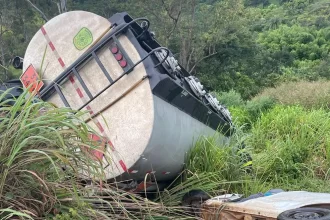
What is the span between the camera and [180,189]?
4219mm

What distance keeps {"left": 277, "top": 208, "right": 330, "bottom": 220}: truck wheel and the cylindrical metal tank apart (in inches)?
44.0

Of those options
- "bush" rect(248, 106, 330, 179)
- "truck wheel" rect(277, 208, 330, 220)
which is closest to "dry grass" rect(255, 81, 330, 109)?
"bush" rect(248, 106, 330, 179)

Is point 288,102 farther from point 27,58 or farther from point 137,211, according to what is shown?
point 137,211

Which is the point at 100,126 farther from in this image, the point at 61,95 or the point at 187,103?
the point at 187,103

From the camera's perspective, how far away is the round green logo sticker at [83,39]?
430 cm

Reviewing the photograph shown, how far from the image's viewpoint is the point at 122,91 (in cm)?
400

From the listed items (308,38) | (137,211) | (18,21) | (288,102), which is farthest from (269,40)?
(137,211)

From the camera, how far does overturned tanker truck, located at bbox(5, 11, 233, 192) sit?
3.80 m

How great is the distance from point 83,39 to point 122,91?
65 cm

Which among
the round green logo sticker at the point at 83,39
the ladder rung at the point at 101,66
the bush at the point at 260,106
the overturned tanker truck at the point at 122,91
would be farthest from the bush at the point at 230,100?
the ladder rung at the point at 101,66

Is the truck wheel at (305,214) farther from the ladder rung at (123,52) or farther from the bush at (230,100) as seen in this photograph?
the bush at (230,100)

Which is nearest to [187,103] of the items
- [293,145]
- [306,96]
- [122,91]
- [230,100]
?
[122,91]

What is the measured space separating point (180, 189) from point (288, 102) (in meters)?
9.03

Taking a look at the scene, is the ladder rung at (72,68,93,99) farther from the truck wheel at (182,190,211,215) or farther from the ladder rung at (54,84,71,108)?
the truck wheel at (182,190,211,215)
